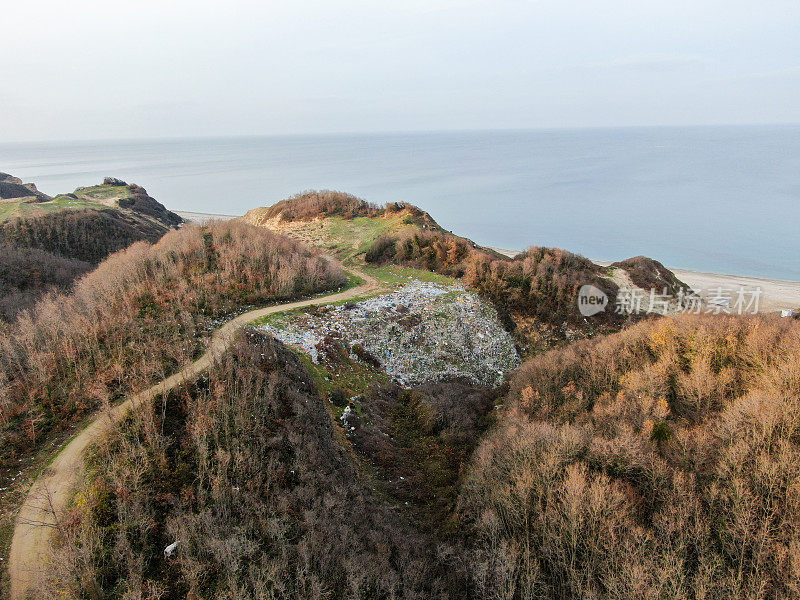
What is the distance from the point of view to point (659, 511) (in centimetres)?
1008

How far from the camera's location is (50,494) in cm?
962

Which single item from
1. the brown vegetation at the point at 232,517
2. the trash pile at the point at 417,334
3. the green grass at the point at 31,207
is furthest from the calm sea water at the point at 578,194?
the brown vegetation at the point at 232,517

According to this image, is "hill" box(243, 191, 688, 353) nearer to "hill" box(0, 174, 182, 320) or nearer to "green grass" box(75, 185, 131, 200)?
"hill" box(0, 174, 182, 320)

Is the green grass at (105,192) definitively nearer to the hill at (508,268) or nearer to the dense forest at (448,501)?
the hill at (508,268)

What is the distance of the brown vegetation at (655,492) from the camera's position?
8859 mm

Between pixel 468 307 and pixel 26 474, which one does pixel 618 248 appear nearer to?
pixel 468 307

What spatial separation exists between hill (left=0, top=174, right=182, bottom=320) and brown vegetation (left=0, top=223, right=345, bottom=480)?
7.52 metres

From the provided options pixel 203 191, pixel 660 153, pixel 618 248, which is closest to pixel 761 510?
pixel 618 248

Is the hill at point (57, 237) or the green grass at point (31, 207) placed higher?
the green grass at point (31, 207)
